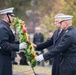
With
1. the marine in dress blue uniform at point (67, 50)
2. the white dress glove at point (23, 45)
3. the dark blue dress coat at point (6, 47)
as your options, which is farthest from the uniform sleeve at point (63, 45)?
the dark blue dress coat at point (6, 47)

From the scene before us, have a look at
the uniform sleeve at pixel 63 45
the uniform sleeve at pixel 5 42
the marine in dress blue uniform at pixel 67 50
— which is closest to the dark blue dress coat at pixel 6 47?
the uniform sleeve at pixel 5 42

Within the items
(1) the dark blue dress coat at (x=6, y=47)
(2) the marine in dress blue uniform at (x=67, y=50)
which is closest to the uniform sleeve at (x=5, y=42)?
(1) the dark blue dress coat at (x=6, y=47)

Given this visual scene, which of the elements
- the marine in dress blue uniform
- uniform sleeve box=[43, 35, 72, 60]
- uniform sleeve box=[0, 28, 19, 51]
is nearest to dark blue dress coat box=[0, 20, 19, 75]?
uniform sleeve box=[0, 28, 19, 51]

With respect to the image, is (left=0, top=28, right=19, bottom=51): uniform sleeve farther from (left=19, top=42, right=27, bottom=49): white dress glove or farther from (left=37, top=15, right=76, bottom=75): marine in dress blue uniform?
(left=37, top=15, right=76, bottom=75): marine in dress blue uniform

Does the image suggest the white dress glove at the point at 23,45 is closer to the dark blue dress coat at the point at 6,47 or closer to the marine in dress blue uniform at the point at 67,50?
the dark blue dress coat at the point at 6,47

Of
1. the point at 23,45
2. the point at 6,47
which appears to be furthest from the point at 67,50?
the point at 6,47

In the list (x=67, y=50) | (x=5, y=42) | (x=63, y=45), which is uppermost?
(x=5, y=42)

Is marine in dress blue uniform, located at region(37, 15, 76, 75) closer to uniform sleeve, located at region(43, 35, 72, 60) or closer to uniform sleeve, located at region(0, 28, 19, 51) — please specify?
uniform sleeve, located at region(43, 35, 72, 60)

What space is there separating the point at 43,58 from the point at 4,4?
9.81m

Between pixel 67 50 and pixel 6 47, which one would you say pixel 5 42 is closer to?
pixel 6 47

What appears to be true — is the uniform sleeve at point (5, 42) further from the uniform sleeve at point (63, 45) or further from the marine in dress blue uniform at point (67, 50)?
the uniform sleeve at point (63, 45)

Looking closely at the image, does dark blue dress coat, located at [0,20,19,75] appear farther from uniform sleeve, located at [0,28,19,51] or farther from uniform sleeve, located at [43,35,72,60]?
uniform sleeve, located at [43,35,72,60]

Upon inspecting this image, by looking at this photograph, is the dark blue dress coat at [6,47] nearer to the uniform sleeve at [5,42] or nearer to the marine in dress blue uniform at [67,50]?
the uniform sleeve at [5,42]

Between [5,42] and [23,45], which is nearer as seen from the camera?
[5,42]
